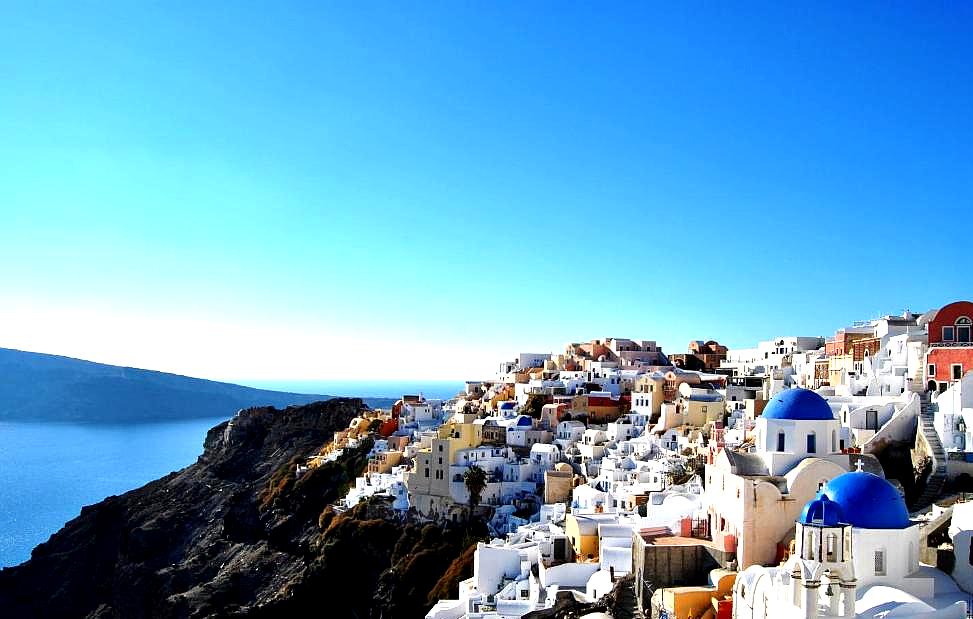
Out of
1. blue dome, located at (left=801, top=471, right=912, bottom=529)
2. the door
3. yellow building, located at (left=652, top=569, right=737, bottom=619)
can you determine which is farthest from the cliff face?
blue dome, located at (left=801, top=471, right=912, bottom=529)

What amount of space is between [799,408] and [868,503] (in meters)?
5.96

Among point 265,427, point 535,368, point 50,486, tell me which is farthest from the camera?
point 50,486

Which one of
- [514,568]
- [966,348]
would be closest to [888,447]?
[966,348]

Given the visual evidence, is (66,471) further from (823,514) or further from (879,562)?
(879,562)

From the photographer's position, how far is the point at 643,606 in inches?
888

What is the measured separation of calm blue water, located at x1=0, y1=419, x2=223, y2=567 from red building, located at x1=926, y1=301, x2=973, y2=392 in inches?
2938

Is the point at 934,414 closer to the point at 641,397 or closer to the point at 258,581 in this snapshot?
the point at 641,397

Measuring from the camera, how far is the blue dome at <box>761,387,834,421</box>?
24.0 meters

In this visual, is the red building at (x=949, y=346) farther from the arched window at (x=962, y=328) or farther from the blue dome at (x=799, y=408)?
the blue dome at (x=799, y=408)

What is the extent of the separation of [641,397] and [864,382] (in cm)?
1655

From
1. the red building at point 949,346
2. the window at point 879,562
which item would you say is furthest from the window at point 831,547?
the red building at point 949,346

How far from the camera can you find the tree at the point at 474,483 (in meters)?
44.0

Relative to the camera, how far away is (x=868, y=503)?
59.9 ft

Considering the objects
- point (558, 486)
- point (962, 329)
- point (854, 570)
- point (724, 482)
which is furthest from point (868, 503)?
point (558, 486)
